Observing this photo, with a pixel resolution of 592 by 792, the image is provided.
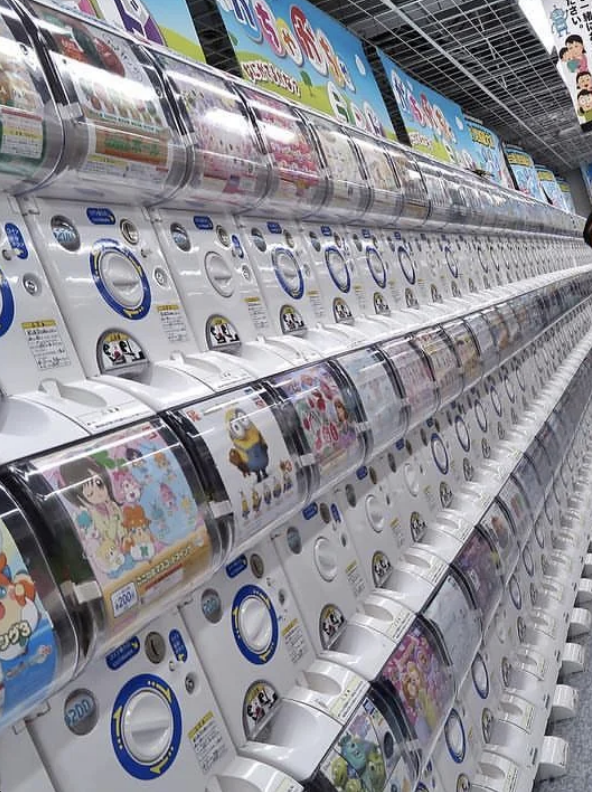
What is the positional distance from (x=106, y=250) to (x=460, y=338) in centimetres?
137

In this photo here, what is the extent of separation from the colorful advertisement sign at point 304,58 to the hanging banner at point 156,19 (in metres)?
0.60

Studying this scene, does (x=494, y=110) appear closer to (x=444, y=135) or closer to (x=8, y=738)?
(x=444, y=135)

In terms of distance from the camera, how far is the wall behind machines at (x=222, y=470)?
86 centimetres

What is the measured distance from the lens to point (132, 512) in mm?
879

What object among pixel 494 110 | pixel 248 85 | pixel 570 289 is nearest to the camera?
pixel 248 85

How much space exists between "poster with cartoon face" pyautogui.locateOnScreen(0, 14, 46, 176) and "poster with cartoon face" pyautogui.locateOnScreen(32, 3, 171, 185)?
0.08 meters

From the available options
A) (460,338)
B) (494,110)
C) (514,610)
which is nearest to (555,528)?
(514,610)

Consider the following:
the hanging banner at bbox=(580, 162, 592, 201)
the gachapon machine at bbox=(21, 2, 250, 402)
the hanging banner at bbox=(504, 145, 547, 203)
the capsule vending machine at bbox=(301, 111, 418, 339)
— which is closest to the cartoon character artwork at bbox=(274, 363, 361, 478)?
the gachapon machine at bbox=(21, 2, 250, 402)

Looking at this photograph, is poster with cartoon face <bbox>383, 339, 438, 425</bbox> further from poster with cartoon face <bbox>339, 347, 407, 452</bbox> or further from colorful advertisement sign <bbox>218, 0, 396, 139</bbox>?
colorful advertisement sign <bbox>218, 0, 396, 139</bbox>

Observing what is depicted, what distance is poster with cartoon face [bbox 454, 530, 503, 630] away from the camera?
189 centimetres

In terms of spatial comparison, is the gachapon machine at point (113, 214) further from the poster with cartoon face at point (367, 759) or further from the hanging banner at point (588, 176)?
the hanging banner at point (588, 176)

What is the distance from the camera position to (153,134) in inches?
49.5

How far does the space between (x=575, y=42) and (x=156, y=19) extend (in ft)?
14.1

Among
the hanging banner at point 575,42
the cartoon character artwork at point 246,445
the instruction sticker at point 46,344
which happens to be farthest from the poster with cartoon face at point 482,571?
the hanging banner at point 575,42
